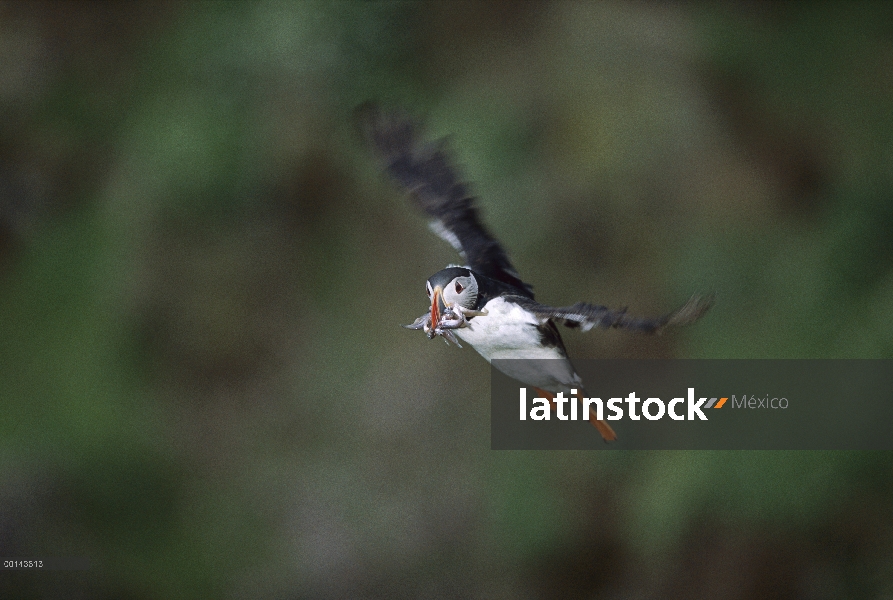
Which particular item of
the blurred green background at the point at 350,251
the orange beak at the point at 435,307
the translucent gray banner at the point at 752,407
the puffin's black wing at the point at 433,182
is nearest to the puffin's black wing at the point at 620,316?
the orange beak at the point at 435,307

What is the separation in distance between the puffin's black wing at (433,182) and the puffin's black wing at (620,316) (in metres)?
0.34

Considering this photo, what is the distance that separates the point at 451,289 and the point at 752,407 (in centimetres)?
179

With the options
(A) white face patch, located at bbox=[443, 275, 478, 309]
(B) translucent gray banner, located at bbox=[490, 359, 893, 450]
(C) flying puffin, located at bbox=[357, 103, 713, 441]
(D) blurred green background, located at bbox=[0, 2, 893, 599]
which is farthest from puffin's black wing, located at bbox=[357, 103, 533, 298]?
(D) blurred green background, located at bbox=[0, 2, 893, 599]

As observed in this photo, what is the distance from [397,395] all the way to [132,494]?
0.93m

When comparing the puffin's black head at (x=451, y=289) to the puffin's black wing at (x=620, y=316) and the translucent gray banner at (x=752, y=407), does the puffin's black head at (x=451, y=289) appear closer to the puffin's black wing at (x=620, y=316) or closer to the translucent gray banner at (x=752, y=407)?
the puffin's black wing at (x=620, y=316)

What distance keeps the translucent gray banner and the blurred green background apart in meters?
0.11

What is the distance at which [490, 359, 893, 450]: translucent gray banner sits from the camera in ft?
7.66

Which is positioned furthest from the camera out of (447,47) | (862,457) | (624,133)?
(447,47)

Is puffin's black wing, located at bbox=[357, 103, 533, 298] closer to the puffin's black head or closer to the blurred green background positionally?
the puffin's black head

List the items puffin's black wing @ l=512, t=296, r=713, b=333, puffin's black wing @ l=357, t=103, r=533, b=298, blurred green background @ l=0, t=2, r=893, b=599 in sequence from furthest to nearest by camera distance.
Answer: blurred green background @ l=0, t=2, r=893, b=599 < puffin's black wing @ l=357, t=103, r=533, b=298 < puffin's black wing @ l=512, t=296, r=713, b=333

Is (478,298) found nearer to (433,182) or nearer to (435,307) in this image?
(435,307)

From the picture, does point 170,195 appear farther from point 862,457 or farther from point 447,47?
point 862,457

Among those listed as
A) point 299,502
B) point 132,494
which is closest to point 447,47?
point 299,502

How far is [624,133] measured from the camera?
2.90 meters
